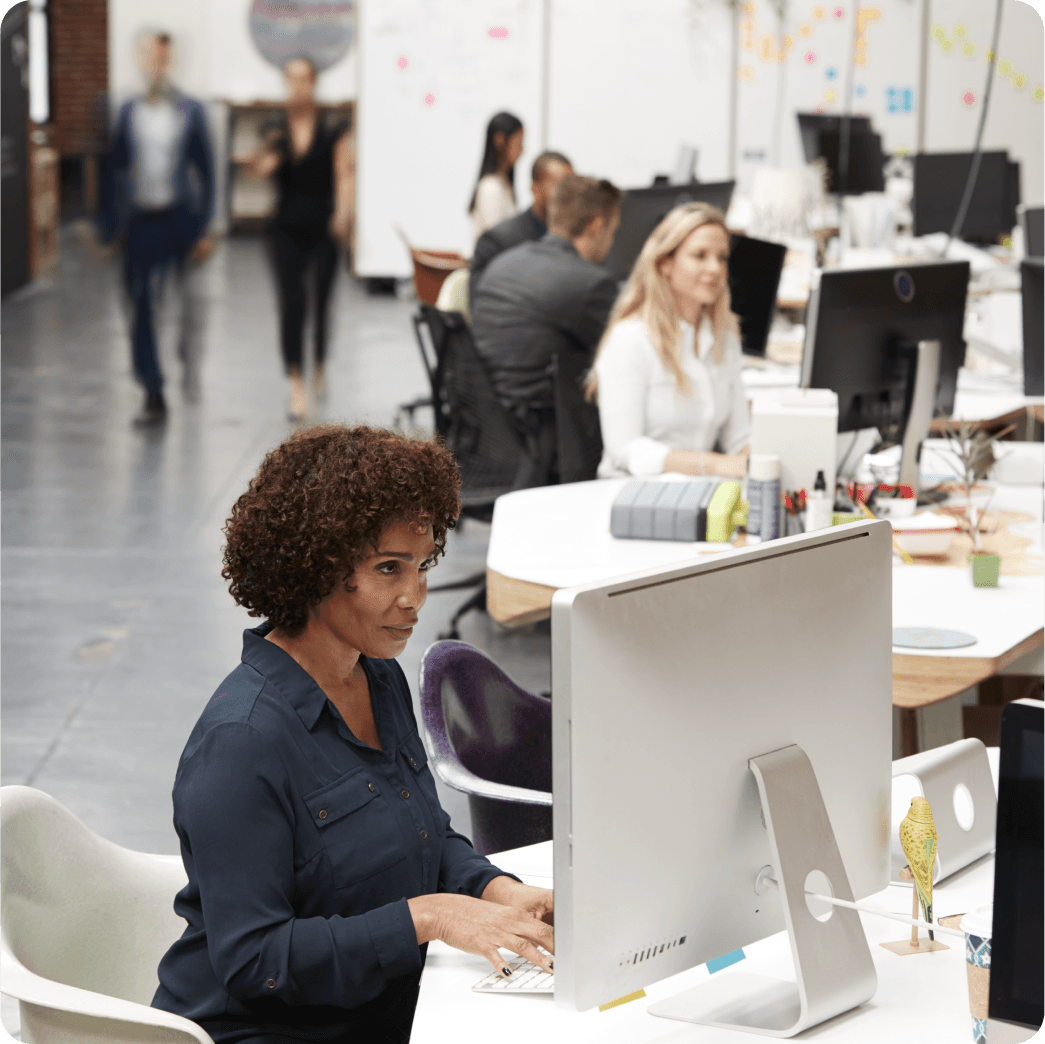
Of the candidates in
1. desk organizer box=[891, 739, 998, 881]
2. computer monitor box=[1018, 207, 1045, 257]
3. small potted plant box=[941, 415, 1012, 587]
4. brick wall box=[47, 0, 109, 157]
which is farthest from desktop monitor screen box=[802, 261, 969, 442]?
brick wall box=[47, 0, 109, 157]

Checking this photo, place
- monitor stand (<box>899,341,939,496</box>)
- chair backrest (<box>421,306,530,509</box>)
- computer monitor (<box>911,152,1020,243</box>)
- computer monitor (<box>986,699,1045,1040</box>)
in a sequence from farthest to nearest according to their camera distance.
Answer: computer monitor (<box>911,152,1020,243</box>)
chair backrest (<box>421,306,530,509</box>)
monitor stand (<box>899,341,939,496</box>)
computer monitor (<box>986,699,1045,1040</box>)

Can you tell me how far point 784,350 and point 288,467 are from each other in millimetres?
4032

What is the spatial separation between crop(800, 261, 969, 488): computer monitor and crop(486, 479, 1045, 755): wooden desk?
1.20 ft

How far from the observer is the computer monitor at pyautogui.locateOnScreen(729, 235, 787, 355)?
15.6 feet

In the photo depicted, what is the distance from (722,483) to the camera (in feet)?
9.99

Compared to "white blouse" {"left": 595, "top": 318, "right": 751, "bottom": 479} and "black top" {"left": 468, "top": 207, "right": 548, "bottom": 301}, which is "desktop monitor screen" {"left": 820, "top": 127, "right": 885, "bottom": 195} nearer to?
"black top" {"left": 468, "top": 207, "right": 548, "bottom": 301}

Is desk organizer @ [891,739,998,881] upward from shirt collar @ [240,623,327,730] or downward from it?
downward

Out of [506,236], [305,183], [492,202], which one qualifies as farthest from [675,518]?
[305,183]

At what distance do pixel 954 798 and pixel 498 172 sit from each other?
5625mm

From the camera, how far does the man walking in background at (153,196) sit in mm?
7508

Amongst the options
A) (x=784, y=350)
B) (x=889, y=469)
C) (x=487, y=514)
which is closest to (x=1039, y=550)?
(x=889, y=469)

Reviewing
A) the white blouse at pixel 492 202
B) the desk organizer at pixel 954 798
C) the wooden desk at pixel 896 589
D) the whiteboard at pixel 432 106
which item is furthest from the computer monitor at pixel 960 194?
the desk organizer at pixel 954 798

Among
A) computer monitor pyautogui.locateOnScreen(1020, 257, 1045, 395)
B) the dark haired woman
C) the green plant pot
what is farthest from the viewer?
the dark haired woman

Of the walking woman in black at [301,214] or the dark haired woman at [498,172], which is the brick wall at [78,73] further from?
the dark haired woman at [498,172]
